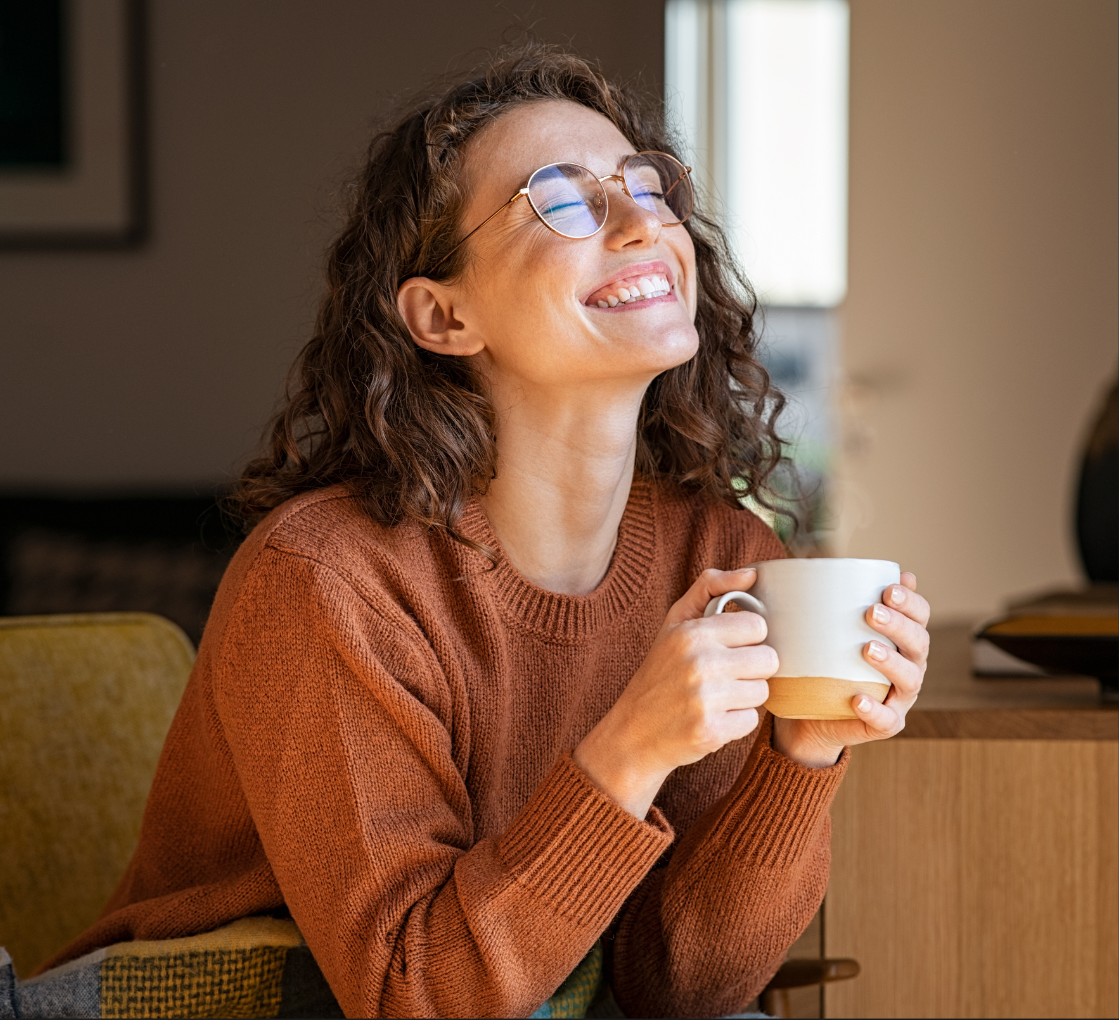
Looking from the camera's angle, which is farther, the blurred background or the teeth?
the blurred background

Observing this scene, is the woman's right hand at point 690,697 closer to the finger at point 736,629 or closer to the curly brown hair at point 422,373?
the finger at point 736,629

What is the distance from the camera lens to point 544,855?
2.53ft

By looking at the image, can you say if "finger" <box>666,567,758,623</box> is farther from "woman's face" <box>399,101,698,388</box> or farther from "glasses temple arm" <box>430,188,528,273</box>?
"glasses temple arm" <box>430,188,528,273</box>

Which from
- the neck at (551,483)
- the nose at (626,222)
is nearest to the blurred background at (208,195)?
the neck at (551,483)

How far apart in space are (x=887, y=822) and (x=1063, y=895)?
0.16 metres

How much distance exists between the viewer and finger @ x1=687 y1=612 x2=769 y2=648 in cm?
72

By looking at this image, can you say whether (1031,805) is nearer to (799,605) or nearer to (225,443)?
(799,605)

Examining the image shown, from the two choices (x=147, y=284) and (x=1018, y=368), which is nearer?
(x=147, y=284)

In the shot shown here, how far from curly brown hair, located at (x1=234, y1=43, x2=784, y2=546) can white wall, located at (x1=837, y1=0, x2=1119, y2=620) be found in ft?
4.21

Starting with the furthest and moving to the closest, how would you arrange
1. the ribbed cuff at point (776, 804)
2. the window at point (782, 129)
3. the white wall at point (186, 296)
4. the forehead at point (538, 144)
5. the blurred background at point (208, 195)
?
the window at point (782, 129), the white wall at point (186, 296), the blurred background at point (208, 195), the forehead at point (538, 144), the ribbed cuff at point (776, 804)

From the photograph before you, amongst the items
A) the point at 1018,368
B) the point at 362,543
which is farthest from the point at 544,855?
the point at 1018,368

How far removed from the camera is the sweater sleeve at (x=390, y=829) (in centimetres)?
77

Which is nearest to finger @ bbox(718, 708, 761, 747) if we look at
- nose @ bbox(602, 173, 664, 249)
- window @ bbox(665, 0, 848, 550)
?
nose @ bbox(602, 173, 664, 249)

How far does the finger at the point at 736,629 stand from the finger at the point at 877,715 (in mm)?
73
